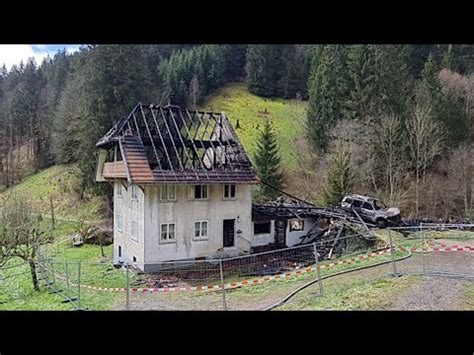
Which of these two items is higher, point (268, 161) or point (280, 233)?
point (268, 161)

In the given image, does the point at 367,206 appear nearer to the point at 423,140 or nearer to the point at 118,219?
the point at 423,140

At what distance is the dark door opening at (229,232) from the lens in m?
11.2

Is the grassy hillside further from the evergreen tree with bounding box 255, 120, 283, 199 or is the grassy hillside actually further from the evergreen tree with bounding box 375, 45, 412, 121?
the evergreen tree with bounding box 375, 45, 412, 121

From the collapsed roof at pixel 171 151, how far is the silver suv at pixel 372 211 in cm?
339

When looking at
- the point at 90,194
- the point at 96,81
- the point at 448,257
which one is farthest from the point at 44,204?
the point at 448,257

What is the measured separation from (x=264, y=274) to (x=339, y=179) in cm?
692

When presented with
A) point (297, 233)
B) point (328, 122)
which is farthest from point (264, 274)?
point (328, 122)

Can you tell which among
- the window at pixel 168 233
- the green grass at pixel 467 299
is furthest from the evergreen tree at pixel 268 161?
the green grass at pixel 467 299

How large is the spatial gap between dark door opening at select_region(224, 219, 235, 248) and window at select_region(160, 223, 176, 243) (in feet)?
5.31

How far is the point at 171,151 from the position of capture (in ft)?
36.0

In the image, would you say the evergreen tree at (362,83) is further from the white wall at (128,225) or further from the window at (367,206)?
the white wall at (128,225)
